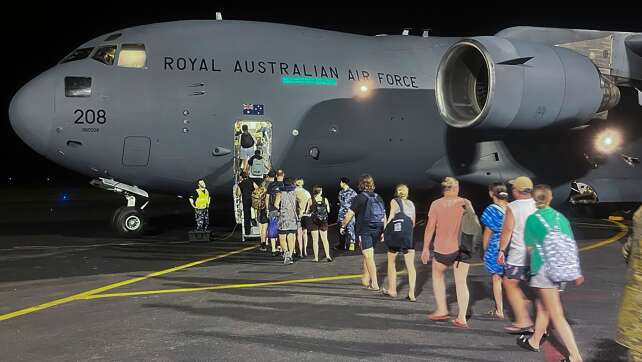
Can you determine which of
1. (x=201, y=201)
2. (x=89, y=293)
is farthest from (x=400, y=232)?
(x=201, y=201)

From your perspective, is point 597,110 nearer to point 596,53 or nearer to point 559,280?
point 596,53

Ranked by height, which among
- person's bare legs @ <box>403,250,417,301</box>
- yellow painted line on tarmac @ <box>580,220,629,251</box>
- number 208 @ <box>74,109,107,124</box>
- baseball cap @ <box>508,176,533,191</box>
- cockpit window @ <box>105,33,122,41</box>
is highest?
cockpit window @ <box>105,33,122,41</box>

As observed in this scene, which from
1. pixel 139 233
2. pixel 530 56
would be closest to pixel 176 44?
pixel 139 233

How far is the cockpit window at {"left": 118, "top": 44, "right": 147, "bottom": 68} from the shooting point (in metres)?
12.4

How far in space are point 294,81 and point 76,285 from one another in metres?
6.46

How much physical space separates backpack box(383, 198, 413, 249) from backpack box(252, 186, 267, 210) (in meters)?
4.85

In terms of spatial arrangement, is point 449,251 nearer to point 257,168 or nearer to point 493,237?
point 493,237

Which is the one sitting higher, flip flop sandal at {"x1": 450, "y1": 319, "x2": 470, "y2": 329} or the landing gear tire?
the landing gear tire

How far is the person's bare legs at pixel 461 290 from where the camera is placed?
650cm

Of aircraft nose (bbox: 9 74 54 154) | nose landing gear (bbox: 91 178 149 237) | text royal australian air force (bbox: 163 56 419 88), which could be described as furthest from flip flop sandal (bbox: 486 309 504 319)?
aircraft nose (bbox: 9 74 54 154)

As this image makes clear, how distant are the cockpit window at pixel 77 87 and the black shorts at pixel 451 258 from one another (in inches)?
325

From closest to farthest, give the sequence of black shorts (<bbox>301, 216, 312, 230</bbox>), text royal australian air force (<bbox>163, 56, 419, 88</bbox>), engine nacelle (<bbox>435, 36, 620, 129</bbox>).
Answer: engine nacelle (<bbox>435, 36, 620, 129</bbox>) < black shorts (<bbox>301, 216, 312, 230</bbox>) < text royal australian air force (<bbox>163, 56, 419, 88</bbox>)

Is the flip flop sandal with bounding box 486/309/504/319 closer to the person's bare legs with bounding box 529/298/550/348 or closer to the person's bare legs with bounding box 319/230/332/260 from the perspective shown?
the person's bare legs with bounding box 529/298/550/348

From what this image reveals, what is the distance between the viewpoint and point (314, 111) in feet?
43.1
